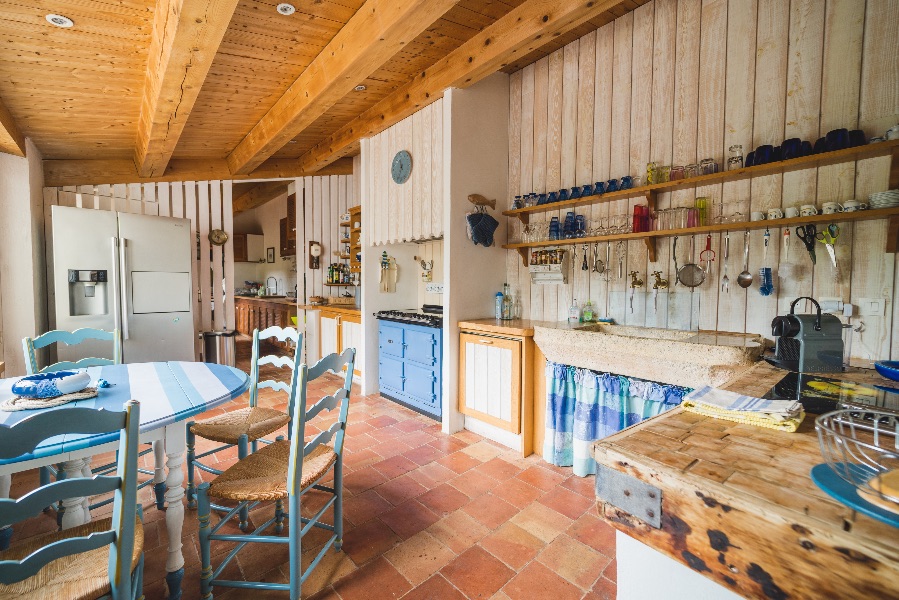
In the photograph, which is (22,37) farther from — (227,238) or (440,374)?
(440,374)

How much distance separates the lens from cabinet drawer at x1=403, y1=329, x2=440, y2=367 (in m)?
3.63

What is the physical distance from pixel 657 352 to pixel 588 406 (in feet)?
2.05

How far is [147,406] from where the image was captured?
1.61 m

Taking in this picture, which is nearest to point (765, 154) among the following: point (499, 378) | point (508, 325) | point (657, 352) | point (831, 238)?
point (831, 238)

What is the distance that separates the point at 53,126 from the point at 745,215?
5.73 metres

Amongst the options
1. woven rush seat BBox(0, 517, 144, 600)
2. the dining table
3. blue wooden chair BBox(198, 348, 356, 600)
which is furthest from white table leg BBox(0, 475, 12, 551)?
blue wooden chair BBox(198, 348, 356, 600)

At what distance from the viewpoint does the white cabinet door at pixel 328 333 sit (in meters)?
5.16

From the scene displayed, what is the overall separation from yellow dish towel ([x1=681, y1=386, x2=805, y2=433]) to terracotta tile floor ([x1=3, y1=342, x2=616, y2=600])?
40.9 inches

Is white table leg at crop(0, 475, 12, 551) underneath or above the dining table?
underneath

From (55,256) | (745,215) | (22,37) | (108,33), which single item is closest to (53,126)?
(55,256)

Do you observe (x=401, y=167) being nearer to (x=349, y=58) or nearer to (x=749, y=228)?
(x=349, y=58)

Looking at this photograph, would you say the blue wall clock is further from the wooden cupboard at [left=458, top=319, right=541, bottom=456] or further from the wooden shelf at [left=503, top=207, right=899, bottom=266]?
the wooden cupboard at [left=458, top=319, right=541, bottom=456]

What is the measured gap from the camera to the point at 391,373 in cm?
422

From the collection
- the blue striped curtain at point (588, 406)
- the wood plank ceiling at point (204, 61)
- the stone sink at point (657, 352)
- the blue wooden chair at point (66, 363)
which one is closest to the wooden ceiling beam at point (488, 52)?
the wood plank ceiling at point (204, 61)
